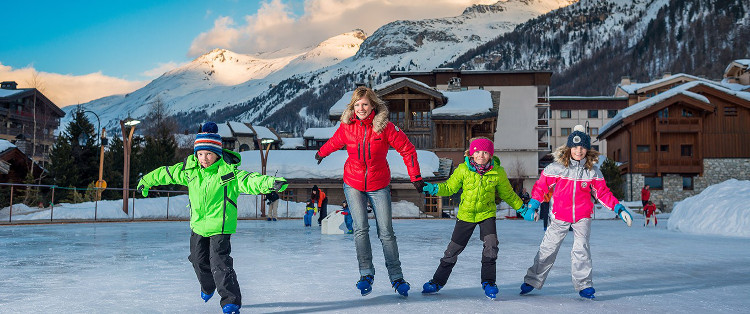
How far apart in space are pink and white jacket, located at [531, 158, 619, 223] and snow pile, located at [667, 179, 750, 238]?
10588 millimetres

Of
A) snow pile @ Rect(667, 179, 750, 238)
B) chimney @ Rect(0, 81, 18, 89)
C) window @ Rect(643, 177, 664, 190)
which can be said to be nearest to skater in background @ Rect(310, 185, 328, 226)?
snow pile @ Rect(667, 179, 750, 238)

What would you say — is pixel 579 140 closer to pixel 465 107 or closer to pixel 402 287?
pixel 402 287

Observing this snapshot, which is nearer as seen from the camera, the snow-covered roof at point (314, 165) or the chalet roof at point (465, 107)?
the snow-covered roof at point (314, 165)

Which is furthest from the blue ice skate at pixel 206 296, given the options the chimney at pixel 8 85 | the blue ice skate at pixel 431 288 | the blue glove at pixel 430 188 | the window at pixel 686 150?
the chimney at pixel 8 85

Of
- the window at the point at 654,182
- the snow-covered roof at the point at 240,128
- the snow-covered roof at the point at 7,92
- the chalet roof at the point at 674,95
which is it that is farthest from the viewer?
the snow-covered roof at the point at 240,128

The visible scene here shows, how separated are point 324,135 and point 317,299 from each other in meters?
68.3

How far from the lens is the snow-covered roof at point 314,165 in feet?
99.7

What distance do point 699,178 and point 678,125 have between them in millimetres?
4142

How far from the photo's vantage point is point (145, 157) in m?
40.8

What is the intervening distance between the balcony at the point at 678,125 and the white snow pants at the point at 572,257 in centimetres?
4199

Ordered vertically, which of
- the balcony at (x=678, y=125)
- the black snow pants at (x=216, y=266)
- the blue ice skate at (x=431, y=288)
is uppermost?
the balcony at (x=678, y=125)

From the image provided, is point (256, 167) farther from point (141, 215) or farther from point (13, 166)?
point (13, 166)

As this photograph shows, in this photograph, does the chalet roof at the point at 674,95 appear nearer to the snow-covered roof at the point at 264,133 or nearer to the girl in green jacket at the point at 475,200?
the girl in green jacket at the point at 475,200

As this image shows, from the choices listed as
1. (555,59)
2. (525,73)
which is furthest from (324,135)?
(555,59)
